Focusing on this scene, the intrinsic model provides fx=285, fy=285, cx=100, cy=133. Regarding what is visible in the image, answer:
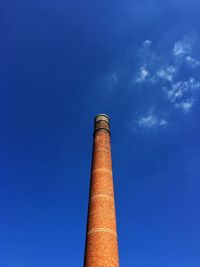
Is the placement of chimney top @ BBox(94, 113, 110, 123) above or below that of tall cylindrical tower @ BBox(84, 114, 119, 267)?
above

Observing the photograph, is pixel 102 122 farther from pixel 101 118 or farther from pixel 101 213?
pixel 101 213

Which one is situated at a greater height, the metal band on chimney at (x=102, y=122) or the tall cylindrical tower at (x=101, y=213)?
the metal band on chimney at (x=102, y=122)

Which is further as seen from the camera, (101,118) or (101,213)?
(101,118)

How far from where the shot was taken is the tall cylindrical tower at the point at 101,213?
441 inches

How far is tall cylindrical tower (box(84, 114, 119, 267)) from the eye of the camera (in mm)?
11195

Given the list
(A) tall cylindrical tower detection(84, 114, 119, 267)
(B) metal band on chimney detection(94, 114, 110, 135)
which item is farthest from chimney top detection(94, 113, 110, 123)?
(A) tall cylindrical tower detection(84, 114, 119, 267)

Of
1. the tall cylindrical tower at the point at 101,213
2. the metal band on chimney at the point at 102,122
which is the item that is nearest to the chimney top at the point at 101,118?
the metal band on chimney at the point at 102,122

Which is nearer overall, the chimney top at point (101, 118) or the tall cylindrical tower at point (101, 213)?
the tall cylindrical tower at point (101, 213)

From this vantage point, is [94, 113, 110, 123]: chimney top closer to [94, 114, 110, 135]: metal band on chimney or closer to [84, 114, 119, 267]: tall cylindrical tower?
[94, 114, 110, 135]: metal band on chimney

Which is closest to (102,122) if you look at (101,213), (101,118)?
(101,118)

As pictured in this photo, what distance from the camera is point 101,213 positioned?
1245 centimetres

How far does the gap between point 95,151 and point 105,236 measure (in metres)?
5.12

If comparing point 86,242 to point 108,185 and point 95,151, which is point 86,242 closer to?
point 108,185

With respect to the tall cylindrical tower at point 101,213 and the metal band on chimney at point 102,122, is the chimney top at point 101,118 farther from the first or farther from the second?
the tall cylindrical tower at point 101,213
